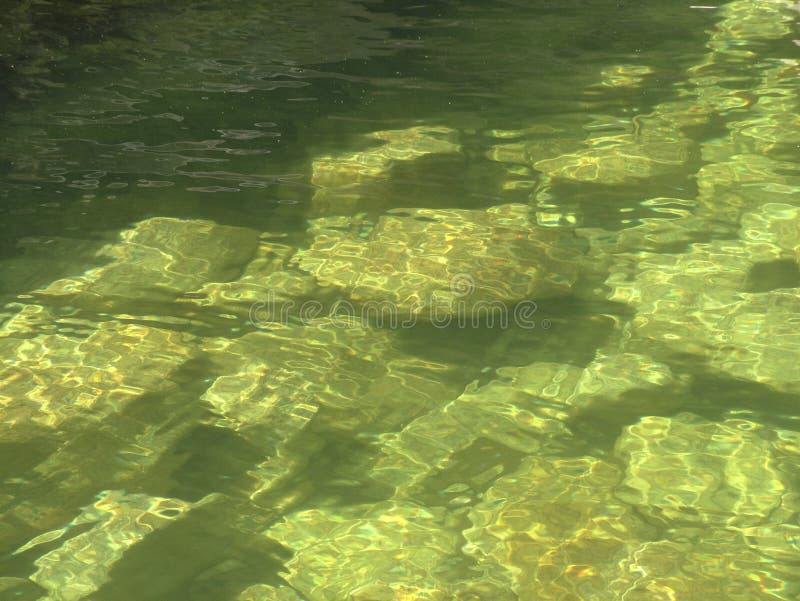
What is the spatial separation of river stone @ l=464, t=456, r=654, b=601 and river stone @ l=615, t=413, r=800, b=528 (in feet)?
0.30

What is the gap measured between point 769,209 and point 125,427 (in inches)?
126

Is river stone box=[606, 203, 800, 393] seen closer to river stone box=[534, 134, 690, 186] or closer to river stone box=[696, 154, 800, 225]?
river stone box=[696, 154, 800, 225]

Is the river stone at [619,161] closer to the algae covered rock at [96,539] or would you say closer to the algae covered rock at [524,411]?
the algae covered rock at [524,411]

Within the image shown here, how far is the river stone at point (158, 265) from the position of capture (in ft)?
11.8

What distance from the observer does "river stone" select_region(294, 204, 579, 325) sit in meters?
3.58

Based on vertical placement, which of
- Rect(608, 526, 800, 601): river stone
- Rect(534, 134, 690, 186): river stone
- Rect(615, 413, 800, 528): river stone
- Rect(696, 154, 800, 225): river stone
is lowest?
Rect(608, 526, 800, 601): river stone

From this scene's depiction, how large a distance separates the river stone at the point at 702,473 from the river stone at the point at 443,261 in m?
0.90

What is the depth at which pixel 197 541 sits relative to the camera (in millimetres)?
2375

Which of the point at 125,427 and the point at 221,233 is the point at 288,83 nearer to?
the point at 221,233

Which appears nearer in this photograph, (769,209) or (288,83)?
(769,209)

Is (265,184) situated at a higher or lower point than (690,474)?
higher

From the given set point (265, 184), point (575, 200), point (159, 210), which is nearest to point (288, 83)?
point (265, 184)

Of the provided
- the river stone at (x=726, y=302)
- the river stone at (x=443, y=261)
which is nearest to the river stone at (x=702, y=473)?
the river stone at (x=726, y=302)

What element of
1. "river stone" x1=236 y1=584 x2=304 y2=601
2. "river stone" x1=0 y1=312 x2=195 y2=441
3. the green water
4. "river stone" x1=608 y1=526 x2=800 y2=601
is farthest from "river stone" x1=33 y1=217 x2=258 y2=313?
"river stone" x1=608 y1=526 x2=800 y2=601
